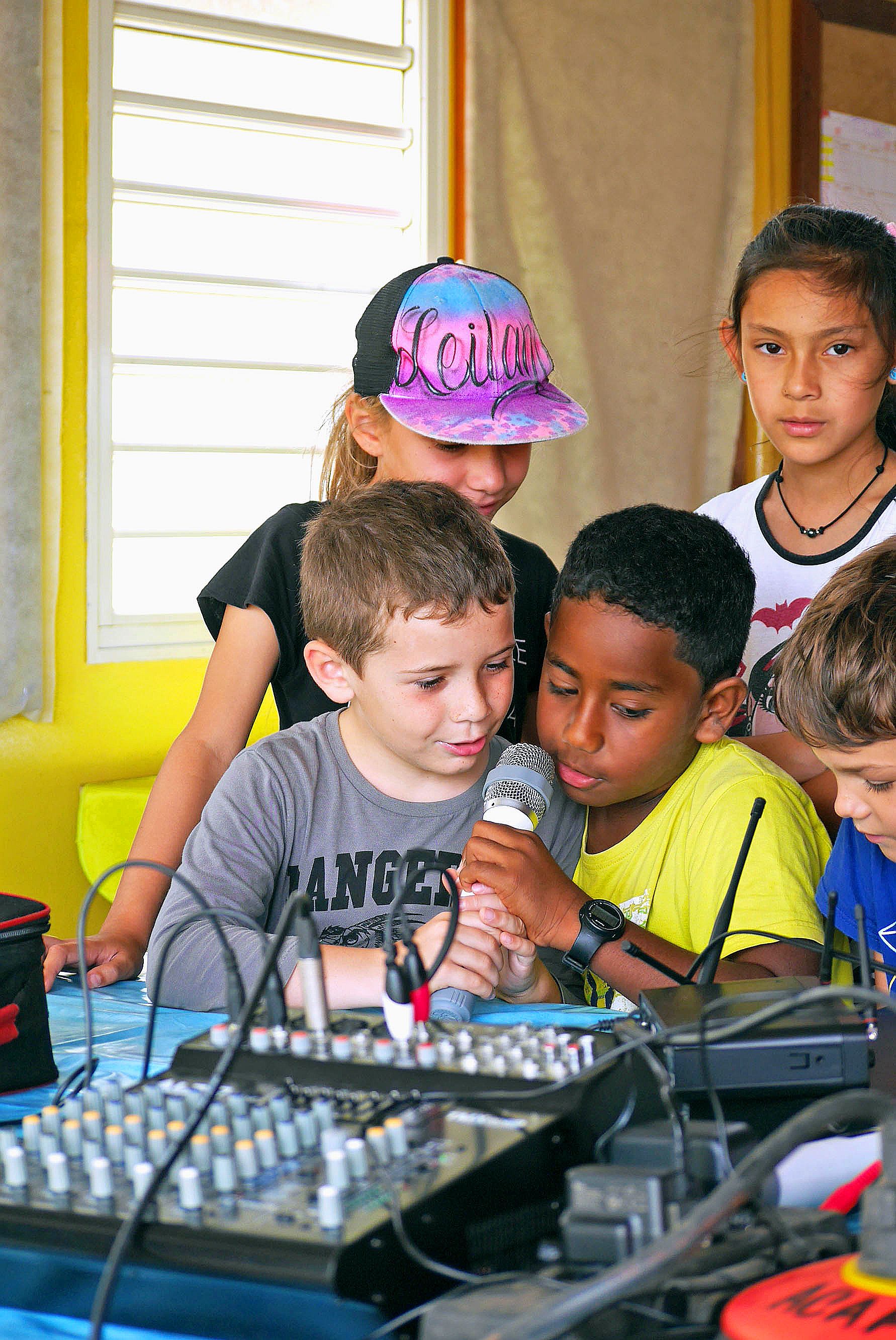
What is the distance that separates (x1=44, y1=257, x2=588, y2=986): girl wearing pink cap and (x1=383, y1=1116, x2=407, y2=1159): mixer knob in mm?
963

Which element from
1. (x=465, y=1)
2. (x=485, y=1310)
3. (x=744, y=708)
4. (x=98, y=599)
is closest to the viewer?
(x=485, y=1310)

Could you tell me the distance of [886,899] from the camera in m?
1.32

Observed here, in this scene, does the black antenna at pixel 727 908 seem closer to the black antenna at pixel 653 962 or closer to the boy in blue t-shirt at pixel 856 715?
the black antenna at pixel 653 962

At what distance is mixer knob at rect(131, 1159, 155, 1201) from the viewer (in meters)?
0.59

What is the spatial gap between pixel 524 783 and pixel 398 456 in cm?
63

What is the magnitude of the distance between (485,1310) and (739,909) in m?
0.82

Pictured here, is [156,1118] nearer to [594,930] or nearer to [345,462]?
[594,930]

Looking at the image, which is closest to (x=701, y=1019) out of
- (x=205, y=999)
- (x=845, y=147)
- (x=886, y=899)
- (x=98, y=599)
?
(x=205, y=999)

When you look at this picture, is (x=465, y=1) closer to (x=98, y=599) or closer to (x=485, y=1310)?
(x=98, y=599)

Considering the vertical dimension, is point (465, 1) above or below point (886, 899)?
above

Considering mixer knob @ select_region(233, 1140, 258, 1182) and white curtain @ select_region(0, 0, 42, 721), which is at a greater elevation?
white curtain @ select_region(0, 0, 42, 721)

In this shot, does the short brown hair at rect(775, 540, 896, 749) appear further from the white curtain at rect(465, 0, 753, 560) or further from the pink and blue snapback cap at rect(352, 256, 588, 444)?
the white curtain at rect(465, 0, 753, 560)

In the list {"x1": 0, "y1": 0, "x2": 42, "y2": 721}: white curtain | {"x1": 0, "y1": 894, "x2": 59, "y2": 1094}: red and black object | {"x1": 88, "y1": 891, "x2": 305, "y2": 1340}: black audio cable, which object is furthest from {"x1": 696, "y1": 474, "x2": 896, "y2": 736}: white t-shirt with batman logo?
{"x1": 0, "y1": 0, "x2": 42, "y2": 721}: white curtain

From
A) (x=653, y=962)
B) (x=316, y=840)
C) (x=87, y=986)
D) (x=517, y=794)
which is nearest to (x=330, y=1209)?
(x=87, y=986)
